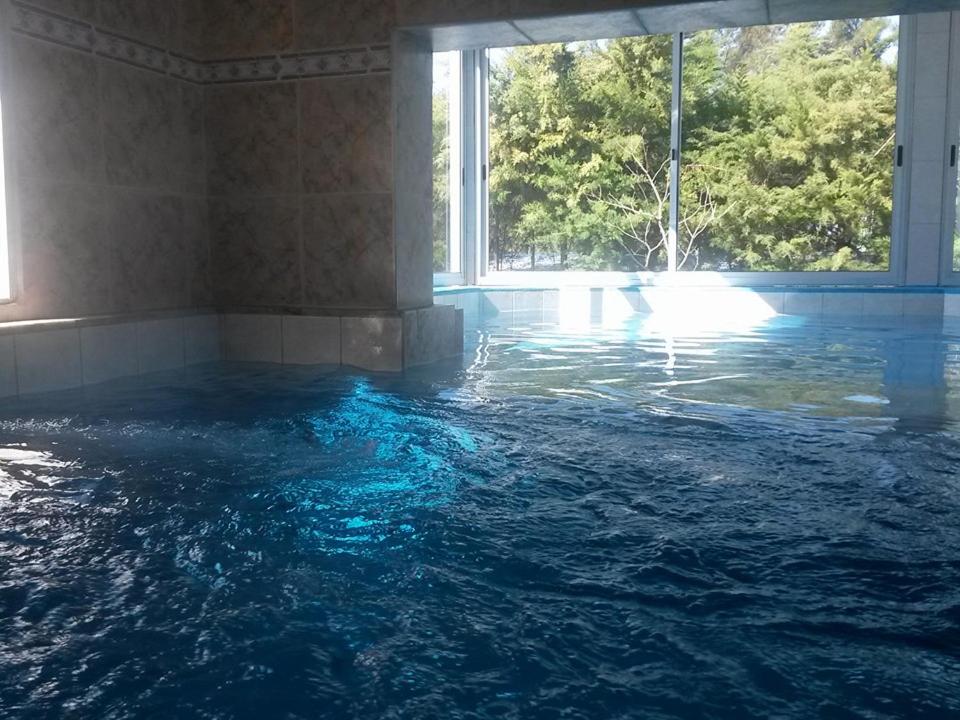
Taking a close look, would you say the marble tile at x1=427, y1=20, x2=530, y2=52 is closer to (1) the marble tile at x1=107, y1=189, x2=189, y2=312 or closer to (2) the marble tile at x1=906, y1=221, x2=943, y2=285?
(1) the marble tile at x1=107, y1=189, x2=189, y2=312

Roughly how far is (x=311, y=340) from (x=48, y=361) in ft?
4.26

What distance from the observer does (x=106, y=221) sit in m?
4.12

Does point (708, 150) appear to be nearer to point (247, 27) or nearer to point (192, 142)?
point (247, 27)

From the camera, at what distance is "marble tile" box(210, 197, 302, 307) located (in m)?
4.70

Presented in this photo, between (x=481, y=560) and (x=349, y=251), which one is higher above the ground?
(x=349, y=251)

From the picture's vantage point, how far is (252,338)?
475 cm

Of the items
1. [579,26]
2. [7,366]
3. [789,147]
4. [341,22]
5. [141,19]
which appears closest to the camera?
[7,366]

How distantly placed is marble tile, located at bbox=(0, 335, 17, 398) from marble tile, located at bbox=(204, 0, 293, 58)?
1978 millimetres

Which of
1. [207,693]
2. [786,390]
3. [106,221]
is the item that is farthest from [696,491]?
[106,221]

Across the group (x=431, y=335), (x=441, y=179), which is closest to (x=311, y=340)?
(x=431, y=335)

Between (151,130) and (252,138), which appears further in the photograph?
(252,138)

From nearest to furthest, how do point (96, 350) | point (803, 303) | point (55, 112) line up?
point (55, 112)
point (96, 350)
point (803, 303)

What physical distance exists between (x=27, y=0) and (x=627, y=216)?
6.16m

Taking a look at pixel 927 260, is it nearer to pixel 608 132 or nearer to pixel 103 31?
pixel 608 132
